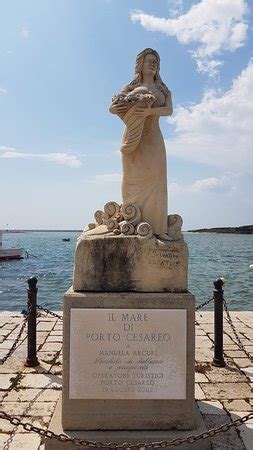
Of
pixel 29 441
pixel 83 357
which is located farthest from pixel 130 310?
pixel 29 441

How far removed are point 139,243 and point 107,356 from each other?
3.59 ft

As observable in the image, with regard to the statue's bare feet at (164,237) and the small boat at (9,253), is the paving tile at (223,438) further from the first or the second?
the small boat at (9,253)

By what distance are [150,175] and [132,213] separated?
435 mm

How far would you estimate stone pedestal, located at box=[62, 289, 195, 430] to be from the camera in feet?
12.4

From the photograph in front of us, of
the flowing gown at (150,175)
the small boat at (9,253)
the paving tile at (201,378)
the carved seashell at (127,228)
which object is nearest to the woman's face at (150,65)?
the flowing gown at (150,175)

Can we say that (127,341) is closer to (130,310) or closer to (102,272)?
(130,310)

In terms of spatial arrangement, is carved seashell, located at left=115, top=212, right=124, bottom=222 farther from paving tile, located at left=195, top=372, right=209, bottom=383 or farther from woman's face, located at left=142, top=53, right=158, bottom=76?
paving tile, located at left=195, top=372, right=209, bottom=383

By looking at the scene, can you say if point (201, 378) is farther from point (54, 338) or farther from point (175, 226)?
point (54, 338)

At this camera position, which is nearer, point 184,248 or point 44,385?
point 184,248

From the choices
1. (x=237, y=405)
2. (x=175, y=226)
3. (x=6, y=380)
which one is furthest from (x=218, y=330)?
(x=6, y=380)

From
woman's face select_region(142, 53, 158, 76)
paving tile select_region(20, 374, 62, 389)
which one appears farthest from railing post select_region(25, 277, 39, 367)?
Answer: woman's face select_region(142, 53, 158, 76)

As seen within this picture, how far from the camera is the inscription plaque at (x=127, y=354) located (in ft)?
12.5

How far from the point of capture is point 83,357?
382 cm

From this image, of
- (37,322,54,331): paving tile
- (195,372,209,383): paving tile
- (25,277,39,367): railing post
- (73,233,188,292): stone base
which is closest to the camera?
(73,233,188,292): stone base
